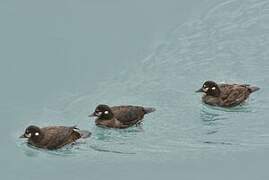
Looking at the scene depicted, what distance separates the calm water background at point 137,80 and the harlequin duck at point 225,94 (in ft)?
0.49

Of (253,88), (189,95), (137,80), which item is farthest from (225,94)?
(137,80)

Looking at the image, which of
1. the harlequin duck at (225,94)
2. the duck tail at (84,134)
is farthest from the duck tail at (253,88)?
the duck tail at (84,134)

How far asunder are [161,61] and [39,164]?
12.5ft

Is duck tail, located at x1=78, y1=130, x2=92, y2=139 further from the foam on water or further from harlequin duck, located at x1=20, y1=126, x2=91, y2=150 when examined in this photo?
the foam on water

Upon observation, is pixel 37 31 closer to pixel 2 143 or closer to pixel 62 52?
pixel 62 52

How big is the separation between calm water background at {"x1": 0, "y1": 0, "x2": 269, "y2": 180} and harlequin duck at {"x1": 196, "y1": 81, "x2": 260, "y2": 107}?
15cm

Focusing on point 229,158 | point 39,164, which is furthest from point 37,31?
point 229,158

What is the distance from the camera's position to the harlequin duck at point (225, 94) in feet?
42.4

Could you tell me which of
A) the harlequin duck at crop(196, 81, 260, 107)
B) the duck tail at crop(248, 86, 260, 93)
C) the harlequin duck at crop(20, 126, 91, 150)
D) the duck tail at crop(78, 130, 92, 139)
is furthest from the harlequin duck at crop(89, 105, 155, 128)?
the duck tail at crop(248, 86, 260, 93)

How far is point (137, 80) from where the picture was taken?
13477 millimetres

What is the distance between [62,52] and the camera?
47.8ft

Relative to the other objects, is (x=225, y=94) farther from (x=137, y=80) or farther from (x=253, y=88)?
(x=137, y=80)

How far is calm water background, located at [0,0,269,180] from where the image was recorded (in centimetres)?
1117

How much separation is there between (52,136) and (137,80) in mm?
2205
